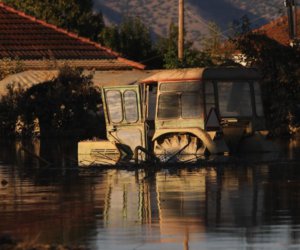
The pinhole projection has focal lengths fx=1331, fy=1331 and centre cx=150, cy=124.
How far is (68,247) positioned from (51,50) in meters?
45.5

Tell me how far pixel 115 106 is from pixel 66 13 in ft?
148

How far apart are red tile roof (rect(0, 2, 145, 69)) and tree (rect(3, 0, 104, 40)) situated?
900cm

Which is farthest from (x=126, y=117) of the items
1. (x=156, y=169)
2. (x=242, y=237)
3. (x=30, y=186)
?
(x=242, y=237)

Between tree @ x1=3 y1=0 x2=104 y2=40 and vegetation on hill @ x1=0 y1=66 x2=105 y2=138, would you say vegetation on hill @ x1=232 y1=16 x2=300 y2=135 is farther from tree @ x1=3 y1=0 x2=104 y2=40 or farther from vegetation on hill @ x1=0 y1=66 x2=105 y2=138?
tree @ x1=3 y1=0 x2=104 y2=40

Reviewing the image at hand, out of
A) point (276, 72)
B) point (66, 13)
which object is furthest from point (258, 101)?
point (66, 13)

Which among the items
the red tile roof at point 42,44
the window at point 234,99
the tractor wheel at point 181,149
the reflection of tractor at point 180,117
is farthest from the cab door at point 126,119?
the red tile roof at point 42,44

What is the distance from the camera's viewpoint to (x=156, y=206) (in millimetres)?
18531

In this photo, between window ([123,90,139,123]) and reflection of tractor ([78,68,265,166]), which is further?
Answer: window ([123,90,139,123])

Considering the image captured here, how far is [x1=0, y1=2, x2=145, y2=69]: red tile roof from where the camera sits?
190ft

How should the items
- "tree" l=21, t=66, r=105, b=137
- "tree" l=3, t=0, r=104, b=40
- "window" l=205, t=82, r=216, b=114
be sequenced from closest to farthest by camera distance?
"window" l=205, t=82, r=216, b=114 < "tree" l=21, t=66, r=105, b=137 < "tree" l=3, t=0, r=104, b=40

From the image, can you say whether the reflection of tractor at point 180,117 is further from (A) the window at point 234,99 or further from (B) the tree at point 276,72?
(B) the tree at point 276,72

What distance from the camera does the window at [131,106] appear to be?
2762 cm

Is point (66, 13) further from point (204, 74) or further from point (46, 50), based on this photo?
point (204, 74)

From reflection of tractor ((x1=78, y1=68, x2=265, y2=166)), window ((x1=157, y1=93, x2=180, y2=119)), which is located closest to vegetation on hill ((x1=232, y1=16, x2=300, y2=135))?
reflection of tractor ((x1=78, y1=68, x2=265, y2=166))
